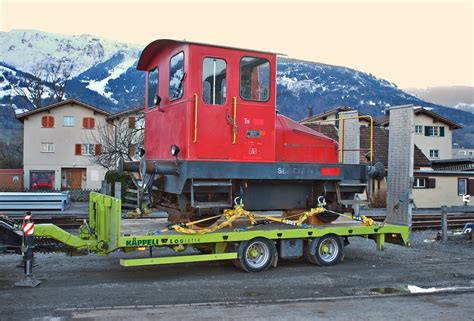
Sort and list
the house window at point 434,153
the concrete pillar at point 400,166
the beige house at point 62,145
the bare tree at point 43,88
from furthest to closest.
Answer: the bare tree at point 43,88 < the house window at point 434,153 < the beige house at point 62,145 < the concrete pillar at point 400,166

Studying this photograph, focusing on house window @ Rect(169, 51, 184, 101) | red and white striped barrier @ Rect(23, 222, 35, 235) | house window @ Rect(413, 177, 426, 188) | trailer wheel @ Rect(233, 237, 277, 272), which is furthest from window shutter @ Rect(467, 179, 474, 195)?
red and white striped barrier @ Rect(23, 222, 35, 235)

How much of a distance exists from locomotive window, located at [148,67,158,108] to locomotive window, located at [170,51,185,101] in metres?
0.77

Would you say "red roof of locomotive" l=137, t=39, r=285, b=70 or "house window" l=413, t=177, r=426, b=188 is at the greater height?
"red roof of locomotive" l=137, t=39, r=285, b=70

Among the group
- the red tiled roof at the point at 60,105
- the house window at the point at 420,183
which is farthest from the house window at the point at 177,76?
the red tiled roof at the point at 60,105

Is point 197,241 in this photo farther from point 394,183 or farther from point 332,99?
point 332,99

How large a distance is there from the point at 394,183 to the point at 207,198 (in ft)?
14.0

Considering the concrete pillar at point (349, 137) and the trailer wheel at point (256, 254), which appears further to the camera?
the concrete pillar at point (349, 137)

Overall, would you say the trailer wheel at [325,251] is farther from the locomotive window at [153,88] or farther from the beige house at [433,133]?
the beige house at [433,133]

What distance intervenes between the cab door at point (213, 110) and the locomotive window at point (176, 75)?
388 millimetres

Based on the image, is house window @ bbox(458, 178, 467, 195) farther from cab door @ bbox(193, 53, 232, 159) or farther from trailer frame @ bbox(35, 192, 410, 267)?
cab door @ bbox(193, 53, 232, 159)

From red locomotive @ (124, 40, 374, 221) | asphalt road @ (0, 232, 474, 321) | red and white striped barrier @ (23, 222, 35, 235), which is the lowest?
asphalt road @ (0, 232, 474, 321)

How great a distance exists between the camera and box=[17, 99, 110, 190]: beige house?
156 feet

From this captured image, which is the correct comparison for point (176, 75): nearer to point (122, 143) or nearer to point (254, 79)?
point (254, 79)

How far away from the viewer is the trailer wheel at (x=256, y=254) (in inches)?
363
